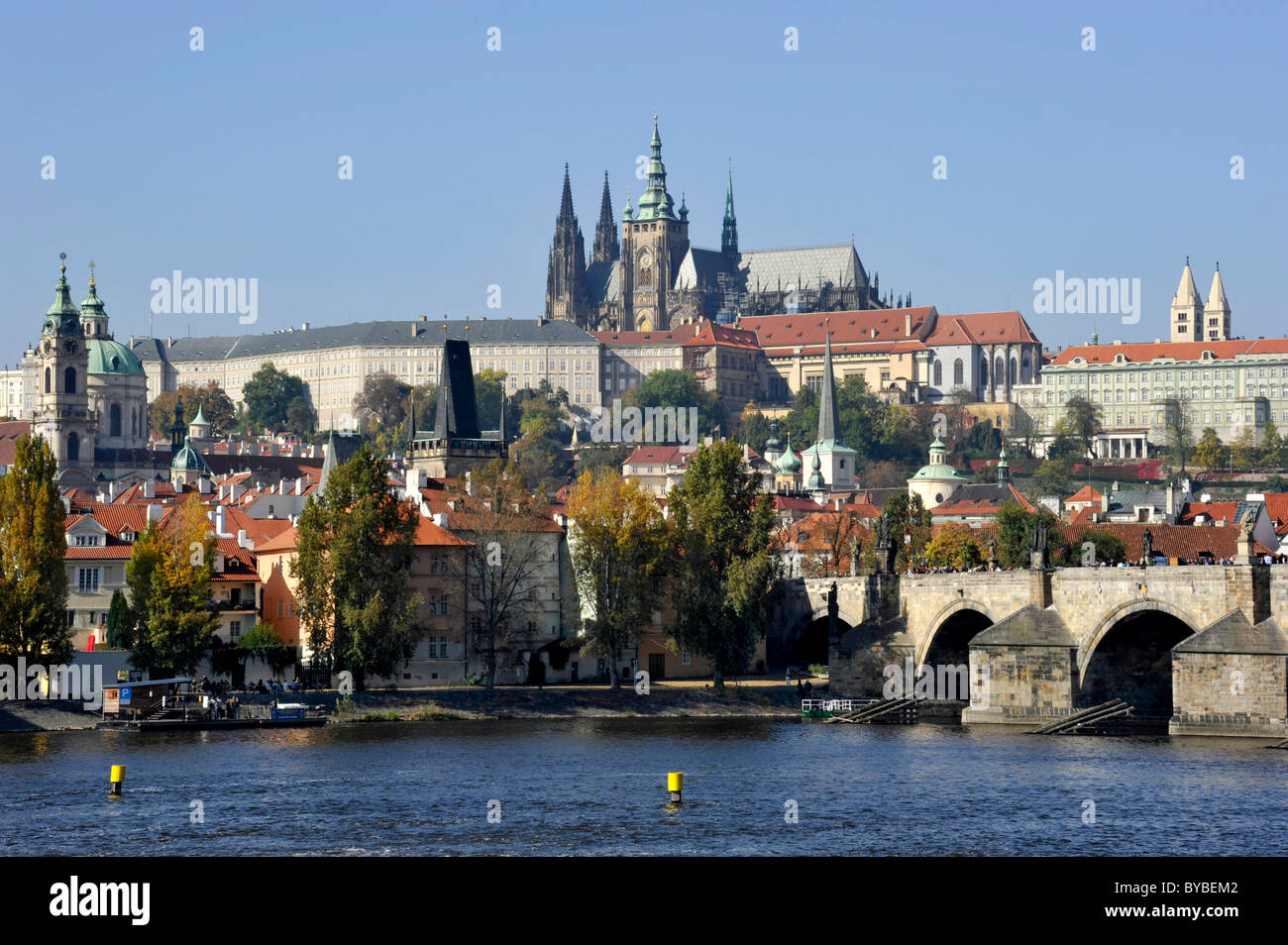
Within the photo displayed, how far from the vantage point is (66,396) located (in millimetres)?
163875

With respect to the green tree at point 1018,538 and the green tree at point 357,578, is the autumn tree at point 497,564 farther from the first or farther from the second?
the green tree at point 1018,538

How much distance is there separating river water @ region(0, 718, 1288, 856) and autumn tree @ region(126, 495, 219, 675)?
20.6ft

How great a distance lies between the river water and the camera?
35.7 metres

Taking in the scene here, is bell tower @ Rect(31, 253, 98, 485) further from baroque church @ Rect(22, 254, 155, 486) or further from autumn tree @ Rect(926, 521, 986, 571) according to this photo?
autumn tree @ Rect(926, 521, 986, 571)

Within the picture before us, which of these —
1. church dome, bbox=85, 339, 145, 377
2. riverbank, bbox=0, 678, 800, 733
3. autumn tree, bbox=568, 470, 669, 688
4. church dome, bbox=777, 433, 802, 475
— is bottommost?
riverbank, bbox=0, 678, 800, 733

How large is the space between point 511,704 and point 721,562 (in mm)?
10482

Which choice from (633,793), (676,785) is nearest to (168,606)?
(633,793)

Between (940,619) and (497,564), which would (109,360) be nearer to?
(497,564)

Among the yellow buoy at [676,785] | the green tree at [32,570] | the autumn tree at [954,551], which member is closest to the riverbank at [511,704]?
the green tree at [32,570]

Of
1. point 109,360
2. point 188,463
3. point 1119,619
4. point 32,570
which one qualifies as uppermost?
point 109,360

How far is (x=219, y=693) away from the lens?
63.4 metres

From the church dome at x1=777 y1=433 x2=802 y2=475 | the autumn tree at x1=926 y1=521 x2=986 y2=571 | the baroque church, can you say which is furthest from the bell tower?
the autumn tree at x1=926 y1=521 x2=986 y2=571

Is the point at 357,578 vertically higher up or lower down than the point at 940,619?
higher up
